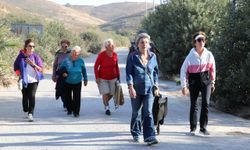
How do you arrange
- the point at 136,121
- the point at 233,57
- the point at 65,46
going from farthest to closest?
the point at 233,57
the point at 65,46
the point at 136,121

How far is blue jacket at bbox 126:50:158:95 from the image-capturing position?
8703 mm

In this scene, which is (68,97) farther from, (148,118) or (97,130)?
(148,118)

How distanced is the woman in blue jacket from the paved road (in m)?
0.37

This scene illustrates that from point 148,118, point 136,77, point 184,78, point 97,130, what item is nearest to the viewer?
point 148,118

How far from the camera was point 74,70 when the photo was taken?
1227 cm

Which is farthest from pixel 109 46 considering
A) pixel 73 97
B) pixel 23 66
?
pixel 23 66

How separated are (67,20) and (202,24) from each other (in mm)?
126718

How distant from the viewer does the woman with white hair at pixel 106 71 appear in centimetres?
1224

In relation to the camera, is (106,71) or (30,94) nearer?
(30,94)

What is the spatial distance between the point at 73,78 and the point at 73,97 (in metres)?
0.45

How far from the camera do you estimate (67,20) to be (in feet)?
484

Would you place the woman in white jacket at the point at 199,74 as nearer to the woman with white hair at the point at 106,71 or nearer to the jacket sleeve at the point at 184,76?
the jacket sleeve at the point at 184,76

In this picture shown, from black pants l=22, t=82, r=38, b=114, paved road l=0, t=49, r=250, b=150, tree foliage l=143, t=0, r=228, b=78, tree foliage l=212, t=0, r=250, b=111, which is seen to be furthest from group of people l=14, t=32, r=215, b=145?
tree foliage l=143, t=0, r=228, b=78

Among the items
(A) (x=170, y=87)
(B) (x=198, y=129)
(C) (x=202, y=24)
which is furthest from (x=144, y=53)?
(C) (x=202, y=24)
